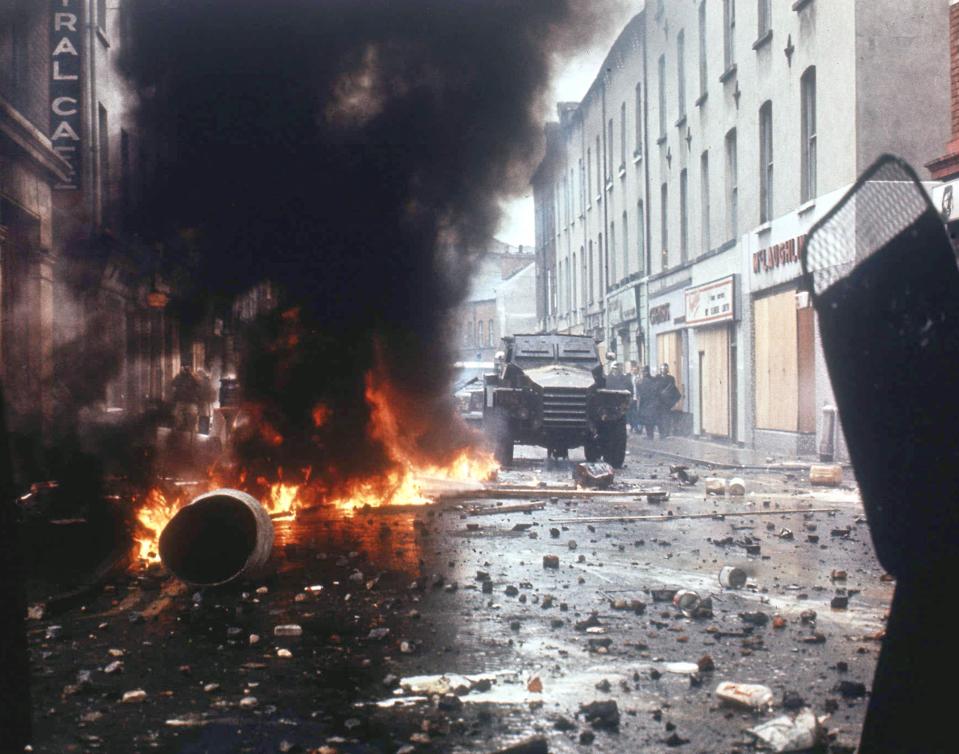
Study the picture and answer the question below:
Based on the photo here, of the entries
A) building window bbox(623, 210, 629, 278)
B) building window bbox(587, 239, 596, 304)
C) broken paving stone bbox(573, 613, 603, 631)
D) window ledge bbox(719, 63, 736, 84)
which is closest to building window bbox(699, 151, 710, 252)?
window ledge bbox(719, 63, 736, 84)

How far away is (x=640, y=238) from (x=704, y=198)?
8260 millimetres

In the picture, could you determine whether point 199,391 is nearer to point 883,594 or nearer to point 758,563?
point 758,563

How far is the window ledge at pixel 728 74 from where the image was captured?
24.1m

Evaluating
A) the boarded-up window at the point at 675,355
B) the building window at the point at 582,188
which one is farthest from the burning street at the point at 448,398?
the building window at the point at 582,188

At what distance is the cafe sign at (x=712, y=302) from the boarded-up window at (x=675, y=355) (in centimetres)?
233

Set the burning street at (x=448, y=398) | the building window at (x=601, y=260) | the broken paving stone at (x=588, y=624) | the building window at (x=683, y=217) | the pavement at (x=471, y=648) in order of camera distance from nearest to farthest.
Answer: the burning street at (x=448, y=398) → the pavement at (x=471, y=648) → the broken paving stone at (x=588, y=624) → the building window at (x=683, y=217) → the building window at (x=601, y=260)

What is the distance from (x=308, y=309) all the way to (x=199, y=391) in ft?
10.1

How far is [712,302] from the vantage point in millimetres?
26562

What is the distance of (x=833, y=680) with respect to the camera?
4734 mm

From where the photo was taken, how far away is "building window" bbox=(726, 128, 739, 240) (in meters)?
25.2

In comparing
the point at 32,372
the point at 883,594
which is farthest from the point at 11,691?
the point at 32,372

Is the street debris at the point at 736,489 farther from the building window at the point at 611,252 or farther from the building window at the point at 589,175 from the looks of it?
the building window at the point at 589,175

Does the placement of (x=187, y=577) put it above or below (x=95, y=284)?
below

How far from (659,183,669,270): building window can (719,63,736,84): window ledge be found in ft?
24.0
